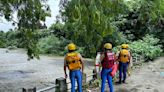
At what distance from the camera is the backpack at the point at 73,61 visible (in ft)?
30.6

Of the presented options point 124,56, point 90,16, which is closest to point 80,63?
point 90,16

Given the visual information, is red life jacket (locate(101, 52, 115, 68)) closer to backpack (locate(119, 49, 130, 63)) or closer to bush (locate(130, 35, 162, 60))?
backpack (locate(119, 49, 130, 63))

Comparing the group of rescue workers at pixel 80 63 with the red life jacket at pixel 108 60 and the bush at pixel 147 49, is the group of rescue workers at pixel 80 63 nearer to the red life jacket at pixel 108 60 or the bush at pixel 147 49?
the red life jacket at pixel 108 60

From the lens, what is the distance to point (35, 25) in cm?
1167

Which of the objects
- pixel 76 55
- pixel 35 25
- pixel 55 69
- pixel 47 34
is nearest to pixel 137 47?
pixel 55 69

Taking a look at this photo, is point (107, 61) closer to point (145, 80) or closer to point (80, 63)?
point (80, 63)

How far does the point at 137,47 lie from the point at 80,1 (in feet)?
37.4

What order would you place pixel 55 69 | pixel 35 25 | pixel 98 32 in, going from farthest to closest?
pixel 55 69 → pixel 35 25 → pixel 98 32

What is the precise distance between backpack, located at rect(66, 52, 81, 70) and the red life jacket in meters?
0.76

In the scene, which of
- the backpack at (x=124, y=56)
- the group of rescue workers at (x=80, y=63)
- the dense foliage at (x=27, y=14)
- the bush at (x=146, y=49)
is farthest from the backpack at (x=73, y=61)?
the bush at (x=146, y=49)

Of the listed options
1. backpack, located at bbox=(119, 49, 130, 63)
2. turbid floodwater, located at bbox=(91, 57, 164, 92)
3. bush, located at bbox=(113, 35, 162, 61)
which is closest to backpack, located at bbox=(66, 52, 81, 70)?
turbid floodwater, located at bbox=(91, 57, 164, 92)

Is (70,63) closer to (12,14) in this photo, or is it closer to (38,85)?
(12,14)

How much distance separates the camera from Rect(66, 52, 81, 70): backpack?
9.33m

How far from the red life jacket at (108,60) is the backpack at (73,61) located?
762 mm
